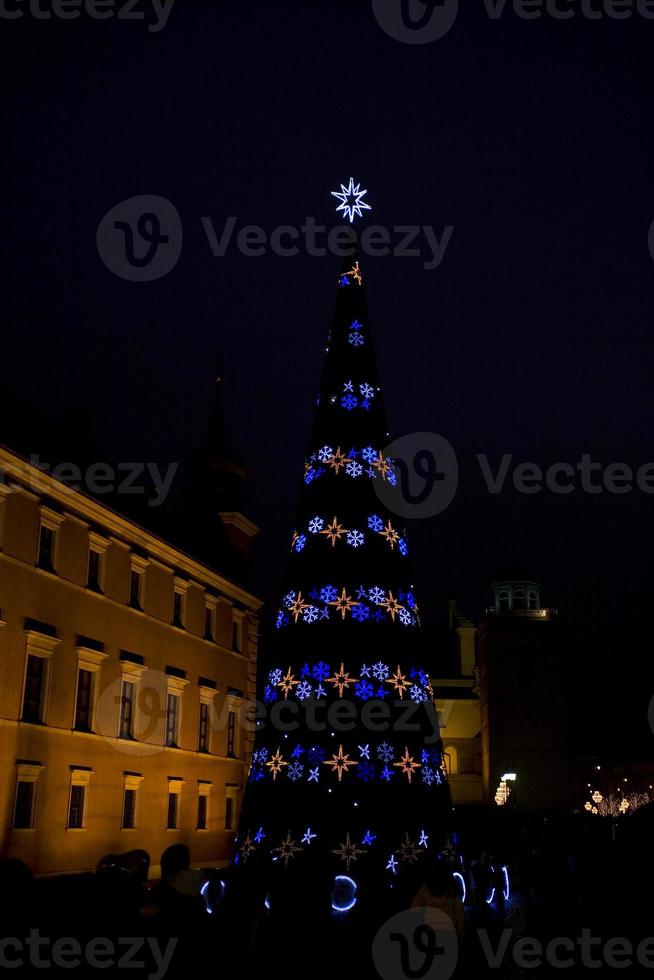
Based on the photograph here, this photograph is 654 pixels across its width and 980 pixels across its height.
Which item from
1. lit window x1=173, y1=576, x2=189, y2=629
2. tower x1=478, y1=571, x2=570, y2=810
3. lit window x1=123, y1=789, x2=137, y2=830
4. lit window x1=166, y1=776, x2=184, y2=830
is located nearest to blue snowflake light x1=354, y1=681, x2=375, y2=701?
lit window x1=123, y1=789, x2=137, y2=830

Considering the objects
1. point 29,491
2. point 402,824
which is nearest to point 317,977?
point 402,824

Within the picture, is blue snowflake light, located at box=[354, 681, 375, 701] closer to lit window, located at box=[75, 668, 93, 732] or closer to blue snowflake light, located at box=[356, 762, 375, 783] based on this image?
blue snowflake light, located at box=[356, 762, 375, 783]

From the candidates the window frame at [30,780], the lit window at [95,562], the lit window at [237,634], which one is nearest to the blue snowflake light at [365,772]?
the window frame at [30,780]

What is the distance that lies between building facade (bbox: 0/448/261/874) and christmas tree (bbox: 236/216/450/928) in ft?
26.8

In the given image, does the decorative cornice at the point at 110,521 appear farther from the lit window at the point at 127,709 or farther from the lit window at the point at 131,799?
the lit window at the point at 131,799

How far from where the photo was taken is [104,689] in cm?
2731

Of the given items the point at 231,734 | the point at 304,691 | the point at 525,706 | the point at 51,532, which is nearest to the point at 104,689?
the point at 51,532

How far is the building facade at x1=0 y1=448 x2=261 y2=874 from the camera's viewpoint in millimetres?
23578

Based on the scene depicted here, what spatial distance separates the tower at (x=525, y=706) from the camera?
60.4 meters

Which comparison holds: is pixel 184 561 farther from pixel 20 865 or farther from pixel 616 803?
pixel 616 803

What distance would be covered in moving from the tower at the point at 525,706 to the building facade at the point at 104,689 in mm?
28286

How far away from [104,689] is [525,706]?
3976cm

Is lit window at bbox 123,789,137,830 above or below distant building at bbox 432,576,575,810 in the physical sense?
below

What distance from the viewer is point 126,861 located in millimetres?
20750
